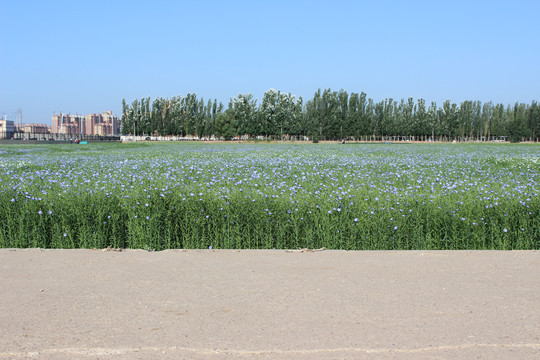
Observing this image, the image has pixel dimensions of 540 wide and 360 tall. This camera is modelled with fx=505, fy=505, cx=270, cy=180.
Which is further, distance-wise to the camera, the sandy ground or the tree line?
the tree line

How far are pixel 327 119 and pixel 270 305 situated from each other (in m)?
95.2

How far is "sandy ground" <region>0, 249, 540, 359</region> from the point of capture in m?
3.50

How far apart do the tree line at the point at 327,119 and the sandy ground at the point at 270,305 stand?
8950 centimetres

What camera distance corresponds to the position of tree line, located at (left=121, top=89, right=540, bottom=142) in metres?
98.6

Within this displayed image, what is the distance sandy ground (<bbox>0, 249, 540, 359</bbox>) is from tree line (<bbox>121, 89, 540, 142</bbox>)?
89.5 meters

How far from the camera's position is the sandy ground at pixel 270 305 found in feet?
11.5

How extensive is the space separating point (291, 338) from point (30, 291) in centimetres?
270

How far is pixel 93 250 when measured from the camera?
263 inches

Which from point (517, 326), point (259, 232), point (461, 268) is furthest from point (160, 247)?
point (517, 326)

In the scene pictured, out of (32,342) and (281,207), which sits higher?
(281,207)

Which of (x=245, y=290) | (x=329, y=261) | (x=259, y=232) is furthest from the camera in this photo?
(x=259, y=232)

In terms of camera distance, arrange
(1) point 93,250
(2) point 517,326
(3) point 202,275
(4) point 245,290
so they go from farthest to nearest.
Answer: (1) point 93,250 → (3) point 202,275 → (4) point 245,290 → (2) point 517,326

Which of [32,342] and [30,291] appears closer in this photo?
[32,342]

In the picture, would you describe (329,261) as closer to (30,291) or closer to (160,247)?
(160,247)
